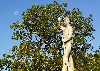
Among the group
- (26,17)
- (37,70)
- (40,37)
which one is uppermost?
(26,17)

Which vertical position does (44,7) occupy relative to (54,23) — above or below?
above

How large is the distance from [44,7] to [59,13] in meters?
2.31

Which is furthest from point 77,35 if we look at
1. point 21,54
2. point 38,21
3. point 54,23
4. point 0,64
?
point 0,64

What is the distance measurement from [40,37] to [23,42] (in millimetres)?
2439

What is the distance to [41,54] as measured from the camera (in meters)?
33.2

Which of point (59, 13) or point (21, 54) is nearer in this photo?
point (21, 54)

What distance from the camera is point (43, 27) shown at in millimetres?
34875

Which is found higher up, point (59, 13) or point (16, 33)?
point (59, 13)

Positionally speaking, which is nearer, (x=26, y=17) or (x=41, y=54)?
(x=41, y=54)

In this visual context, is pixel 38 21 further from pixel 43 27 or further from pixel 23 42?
pixel 23 42

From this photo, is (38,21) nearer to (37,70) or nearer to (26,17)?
(26,17)

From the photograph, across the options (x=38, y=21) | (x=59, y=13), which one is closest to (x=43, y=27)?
(x=38, y=21)

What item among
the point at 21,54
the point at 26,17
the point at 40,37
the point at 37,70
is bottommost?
the point at 37,70

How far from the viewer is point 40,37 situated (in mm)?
35000
